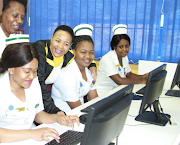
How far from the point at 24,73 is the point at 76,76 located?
0.70 metres

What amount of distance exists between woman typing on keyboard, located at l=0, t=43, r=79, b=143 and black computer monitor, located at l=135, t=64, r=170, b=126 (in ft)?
1.65

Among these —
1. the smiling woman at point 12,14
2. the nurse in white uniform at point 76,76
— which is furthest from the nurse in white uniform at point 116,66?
the smiling woman at point 12,14

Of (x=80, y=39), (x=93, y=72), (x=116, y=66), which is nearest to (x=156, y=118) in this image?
(x=93, y=72)

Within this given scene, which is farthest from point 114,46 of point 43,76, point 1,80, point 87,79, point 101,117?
point 101,117

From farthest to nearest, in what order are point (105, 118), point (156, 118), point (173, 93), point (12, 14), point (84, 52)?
1. point (173, 93)
2. point (84, 52)
3. point (12, 14)
4. point (156, 118)
5. point (105, 118)

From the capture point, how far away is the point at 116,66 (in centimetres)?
278

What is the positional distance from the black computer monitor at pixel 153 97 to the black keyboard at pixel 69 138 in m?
0.47

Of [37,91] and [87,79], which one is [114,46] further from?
[37,91]

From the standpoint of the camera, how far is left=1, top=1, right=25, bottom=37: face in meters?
1.79

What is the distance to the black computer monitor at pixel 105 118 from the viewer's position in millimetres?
831

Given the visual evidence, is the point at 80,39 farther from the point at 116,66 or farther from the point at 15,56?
the point at 116,66

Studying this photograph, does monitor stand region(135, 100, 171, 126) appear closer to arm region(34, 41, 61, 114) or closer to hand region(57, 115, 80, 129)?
hand region(57, 115, 80, 129)

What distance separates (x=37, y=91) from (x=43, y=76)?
0.28 m

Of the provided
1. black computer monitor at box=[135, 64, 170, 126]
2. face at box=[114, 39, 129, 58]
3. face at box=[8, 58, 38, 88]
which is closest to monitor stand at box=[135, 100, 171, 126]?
black computer monitor at box=[135, 64, 170, 126]
